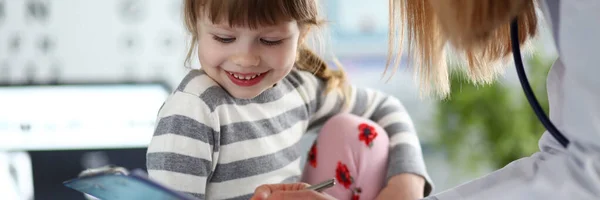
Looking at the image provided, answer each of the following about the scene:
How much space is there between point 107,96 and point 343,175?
108cm

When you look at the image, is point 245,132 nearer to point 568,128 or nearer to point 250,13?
point 250,13

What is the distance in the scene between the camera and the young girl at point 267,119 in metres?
1.00

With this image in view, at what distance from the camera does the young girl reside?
3.27 feet

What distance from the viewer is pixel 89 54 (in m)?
2.21

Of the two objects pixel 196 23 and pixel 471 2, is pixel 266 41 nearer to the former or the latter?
pixel 196 23

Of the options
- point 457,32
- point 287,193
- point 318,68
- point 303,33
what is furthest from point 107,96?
point 457,32

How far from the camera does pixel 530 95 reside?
839 millimetres

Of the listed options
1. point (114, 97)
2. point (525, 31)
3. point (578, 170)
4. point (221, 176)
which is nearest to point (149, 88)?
point (114, 97)

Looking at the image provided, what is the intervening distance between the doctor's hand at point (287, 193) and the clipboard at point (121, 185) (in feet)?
0.55

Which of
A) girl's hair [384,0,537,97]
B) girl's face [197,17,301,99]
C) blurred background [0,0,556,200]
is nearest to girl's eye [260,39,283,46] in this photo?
girl's face [197,17,301,99]

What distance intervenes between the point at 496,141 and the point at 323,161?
1458 mm

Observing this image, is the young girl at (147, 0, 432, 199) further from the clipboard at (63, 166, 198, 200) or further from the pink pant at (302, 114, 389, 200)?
the clipboard at (63, 166, 198, 200)

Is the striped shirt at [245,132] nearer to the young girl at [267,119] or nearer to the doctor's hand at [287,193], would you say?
the young girl at [267,119]

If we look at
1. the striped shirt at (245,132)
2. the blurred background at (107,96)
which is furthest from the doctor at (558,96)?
the blurred background at (107,96)
